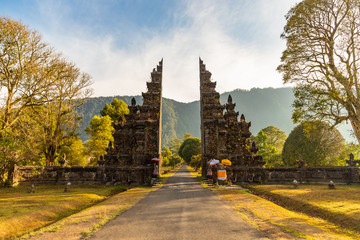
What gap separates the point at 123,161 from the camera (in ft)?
79.6

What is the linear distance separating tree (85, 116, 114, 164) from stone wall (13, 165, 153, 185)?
12883mm

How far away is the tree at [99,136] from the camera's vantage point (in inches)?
1389

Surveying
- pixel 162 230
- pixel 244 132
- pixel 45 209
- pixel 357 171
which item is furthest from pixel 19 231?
pixel 357 171

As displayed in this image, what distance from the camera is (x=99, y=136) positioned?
36094 mm

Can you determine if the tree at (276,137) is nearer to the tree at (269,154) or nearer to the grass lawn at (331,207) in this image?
the tree at (269,154)

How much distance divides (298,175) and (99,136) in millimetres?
33372

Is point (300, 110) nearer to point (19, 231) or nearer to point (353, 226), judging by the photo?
point (353, 226)

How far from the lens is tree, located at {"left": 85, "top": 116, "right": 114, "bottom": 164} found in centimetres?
3528

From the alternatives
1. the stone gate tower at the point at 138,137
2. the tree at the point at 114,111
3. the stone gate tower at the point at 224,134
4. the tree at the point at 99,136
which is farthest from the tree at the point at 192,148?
the stone gate tower at the point at 138,137

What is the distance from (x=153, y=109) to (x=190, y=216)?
22027 millimetres

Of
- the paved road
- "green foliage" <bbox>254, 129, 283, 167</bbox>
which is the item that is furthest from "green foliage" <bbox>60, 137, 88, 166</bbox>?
"green foliage" <bbox>254, 129, 283, 167</bbox>

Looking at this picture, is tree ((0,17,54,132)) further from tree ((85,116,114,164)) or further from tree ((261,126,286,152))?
tree ((261,126,286,152))

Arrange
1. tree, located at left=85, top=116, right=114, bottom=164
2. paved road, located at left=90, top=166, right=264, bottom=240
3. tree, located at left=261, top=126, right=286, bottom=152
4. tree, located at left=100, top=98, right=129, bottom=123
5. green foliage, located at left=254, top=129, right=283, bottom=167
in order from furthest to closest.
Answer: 1. tree, located at left=261, top=126, right=286, bottom=152
2. tree, located at left=100, top=98, right=129, bottom=123
3. green foliage, located at left=254, top=129, right=283, bottom=167
4. tree, located at left=85, top=116, right=114, bottom=164
5. paved road, located at left=90, top=166, right=264, bottom=240

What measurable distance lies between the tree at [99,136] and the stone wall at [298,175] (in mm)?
24876
